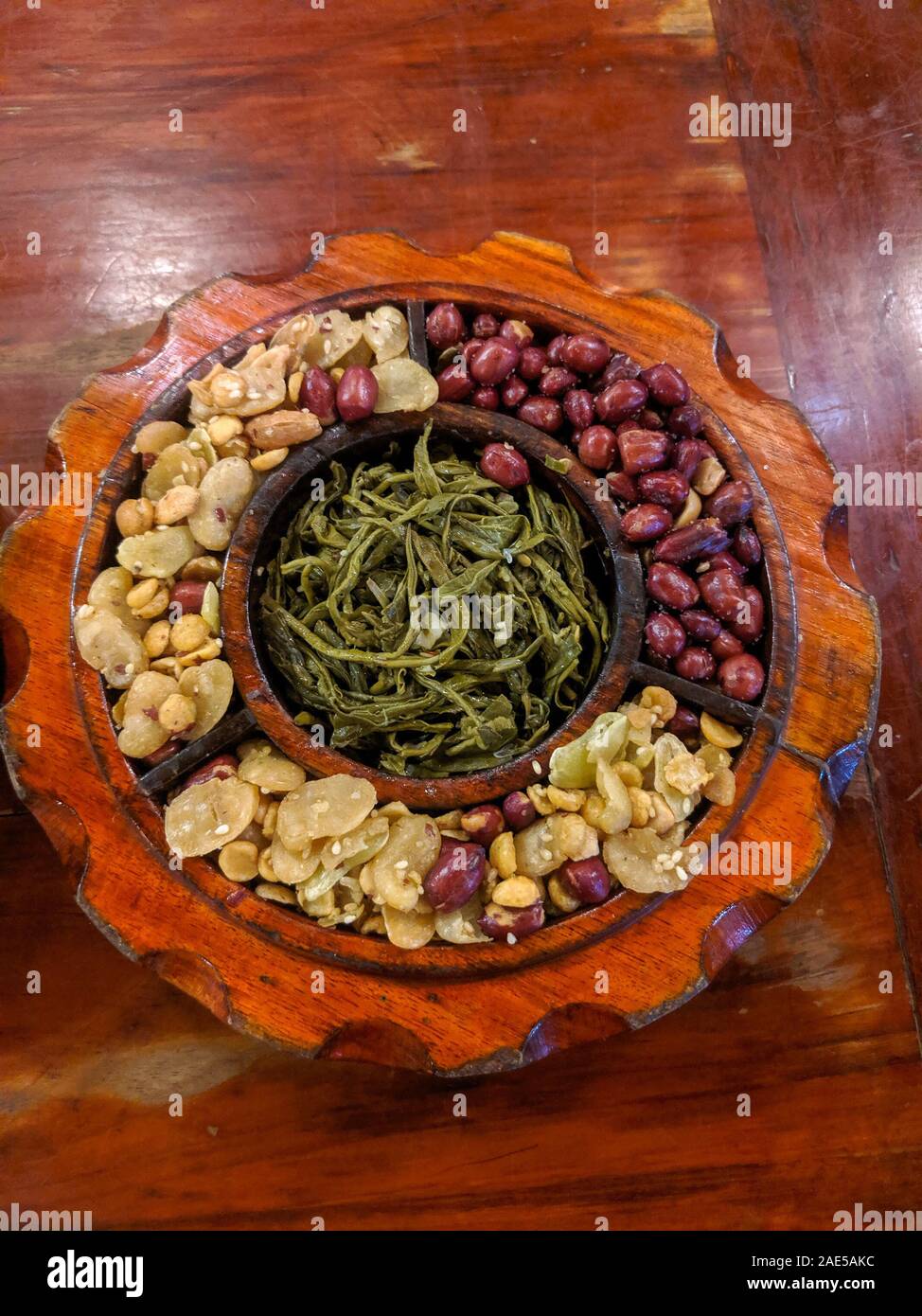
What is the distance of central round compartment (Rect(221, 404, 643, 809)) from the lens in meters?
2.36

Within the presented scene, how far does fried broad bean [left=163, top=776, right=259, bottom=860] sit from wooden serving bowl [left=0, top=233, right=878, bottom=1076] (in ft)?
0.17

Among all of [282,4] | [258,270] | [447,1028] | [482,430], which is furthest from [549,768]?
[282,4]

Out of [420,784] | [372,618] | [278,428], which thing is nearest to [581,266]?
[278,428]

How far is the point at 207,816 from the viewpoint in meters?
2.29

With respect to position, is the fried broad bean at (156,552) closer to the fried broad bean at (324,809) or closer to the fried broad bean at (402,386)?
the fried broad bean at (402,386)

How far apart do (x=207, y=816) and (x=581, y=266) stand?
1964 mm

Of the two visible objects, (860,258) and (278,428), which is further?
(860,258)

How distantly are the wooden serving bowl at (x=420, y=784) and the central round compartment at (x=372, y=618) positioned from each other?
1 centimetres

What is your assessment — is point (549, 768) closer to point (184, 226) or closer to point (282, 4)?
point (184, 226)

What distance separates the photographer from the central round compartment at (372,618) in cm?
236

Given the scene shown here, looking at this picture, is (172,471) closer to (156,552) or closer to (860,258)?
(156,552)

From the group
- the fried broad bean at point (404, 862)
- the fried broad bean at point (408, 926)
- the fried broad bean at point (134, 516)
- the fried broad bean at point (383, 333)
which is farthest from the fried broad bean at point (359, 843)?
the fried broad bean at point (383, 333)

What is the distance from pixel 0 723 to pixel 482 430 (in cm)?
148

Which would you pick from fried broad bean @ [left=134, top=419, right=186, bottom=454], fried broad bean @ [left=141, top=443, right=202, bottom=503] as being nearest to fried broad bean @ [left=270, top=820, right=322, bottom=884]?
fried broad bean @ [left=141, top=443, right=202, bottom=503]
